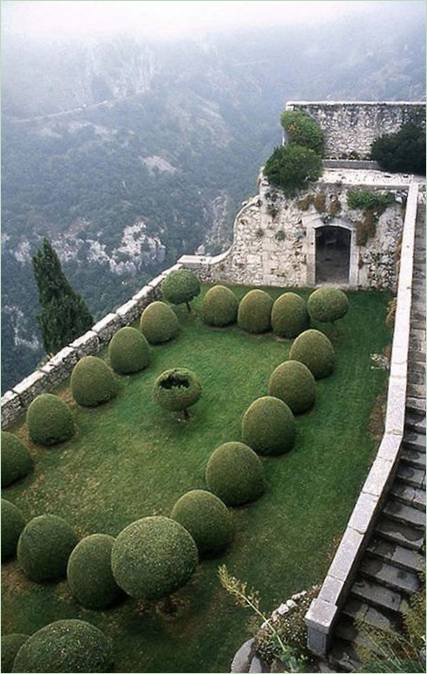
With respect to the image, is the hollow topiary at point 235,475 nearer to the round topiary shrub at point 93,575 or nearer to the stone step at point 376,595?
the round topiary shrub at point 93,575

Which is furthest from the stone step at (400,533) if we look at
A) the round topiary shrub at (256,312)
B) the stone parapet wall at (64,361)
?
the stone parapet wall at (64,361)

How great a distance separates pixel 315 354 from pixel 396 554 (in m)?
6.48

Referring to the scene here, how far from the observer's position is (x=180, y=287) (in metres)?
17.9

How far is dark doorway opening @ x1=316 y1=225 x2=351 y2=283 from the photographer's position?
20.4 meters

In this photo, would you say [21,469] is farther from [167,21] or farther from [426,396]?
[167,21]

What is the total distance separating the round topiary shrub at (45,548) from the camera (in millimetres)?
10000

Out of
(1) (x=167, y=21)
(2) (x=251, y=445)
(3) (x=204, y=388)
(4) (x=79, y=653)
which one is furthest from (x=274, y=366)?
(1) (x=167, y=21)

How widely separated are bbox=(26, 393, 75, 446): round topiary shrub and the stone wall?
13.7 metres

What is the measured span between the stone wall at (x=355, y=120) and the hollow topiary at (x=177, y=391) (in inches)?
470

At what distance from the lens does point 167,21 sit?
81188 millimetres

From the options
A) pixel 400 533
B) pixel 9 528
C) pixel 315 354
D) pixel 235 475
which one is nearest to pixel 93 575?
pixel 9 528

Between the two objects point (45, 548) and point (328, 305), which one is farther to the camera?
point (328, 305)

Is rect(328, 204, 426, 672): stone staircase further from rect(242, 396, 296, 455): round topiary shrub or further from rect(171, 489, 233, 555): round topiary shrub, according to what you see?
rect(242, 396, 296, 455): round topiary shrub

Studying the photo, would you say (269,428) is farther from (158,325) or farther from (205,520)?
(158,325)
